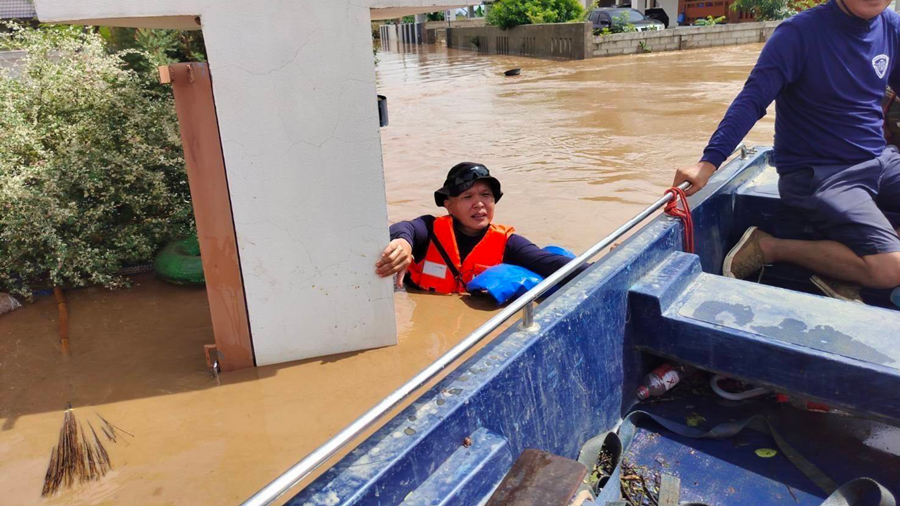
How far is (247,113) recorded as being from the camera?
293 cm

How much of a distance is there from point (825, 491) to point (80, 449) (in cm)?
280

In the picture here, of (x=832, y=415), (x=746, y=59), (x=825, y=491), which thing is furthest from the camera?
(x=746, y=59)

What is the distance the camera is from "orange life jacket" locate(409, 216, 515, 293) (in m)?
4.05

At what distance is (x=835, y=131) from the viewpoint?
2.94 meters

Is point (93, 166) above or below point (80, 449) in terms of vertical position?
above

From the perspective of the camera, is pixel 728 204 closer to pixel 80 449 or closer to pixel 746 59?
pixel 80 449

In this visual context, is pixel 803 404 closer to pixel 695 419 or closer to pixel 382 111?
pixel 695 419

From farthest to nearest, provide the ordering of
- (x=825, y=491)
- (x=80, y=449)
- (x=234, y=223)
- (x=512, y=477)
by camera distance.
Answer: (x=234, y=223), (x=80, y=449), (x=825, y=491), (x=512, y=477)

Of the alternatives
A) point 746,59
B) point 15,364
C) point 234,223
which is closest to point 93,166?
point 15,364

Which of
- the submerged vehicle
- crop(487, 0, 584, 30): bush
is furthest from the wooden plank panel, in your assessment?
crop(487, 0, 584, 30): bush

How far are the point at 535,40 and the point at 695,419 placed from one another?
21.2 meters

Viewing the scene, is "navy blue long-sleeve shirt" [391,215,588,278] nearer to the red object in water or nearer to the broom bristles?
the red object in water

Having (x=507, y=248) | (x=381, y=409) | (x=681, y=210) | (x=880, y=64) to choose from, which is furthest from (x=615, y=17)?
(x=381, y=409)

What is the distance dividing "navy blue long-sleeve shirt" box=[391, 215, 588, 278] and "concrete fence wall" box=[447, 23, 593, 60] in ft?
54.2
